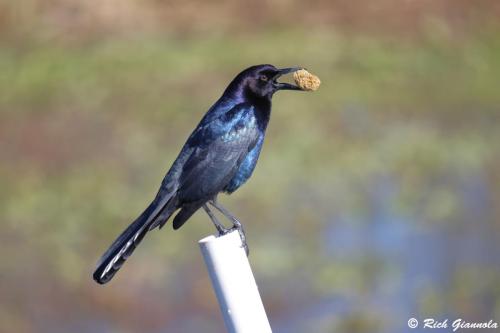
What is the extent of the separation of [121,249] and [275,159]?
4874 mm

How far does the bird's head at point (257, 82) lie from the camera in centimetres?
585

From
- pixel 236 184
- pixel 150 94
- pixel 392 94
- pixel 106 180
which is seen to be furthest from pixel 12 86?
pixel 236 184

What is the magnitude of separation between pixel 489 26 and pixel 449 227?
529cm

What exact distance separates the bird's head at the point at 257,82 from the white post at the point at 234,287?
208 cm

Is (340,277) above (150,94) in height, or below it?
below

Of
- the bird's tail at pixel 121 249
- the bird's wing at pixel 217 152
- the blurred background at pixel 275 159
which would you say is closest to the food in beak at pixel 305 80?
the bird's wing at pixel 217 152

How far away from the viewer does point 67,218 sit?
8914 millimetres

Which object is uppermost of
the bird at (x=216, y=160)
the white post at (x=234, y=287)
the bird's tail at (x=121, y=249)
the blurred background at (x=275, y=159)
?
the blurred background at (x=275, y=159)

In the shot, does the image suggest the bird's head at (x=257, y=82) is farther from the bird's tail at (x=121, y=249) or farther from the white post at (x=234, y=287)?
the white post at (x=234, y=287)

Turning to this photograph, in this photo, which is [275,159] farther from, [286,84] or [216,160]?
[216,160]

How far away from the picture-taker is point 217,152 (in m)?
5.46

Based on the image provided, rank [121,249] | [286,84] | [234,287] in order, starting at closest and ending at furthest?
[234,287], [121,249], [286,84]

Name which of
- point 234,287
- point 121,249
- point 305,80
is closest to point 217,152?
point 305,80

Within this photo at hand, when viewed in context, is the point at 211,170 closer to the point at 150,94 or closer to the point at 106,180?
the point at 106,180
